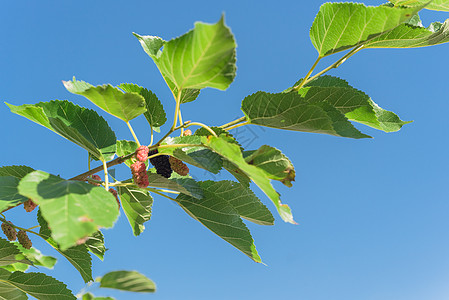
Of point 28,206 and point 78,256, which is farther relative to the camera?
point 78,256

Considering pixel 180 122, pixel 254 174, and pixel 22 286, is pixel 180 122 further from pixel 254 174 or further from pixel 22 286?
pixel 22 286

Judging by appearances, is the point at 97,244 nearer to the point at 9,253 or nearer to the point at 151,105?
the point at 9,253

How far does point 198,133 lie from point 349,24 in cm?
51

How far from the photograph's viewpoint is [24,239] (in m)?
1.45

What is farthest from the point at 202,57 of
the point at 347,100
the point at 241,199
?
the point at 241,199

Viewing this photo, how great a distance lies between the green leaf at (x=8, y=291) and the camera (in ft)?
4.74

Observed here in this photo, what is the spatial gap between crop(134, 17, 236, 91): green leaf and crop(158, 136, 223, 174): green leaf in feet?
0.58

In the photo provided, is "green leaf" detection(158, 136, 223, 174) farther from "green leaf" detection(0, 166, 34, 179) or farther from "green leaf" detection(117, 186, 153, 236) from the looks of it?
"green leaf" detection(0, 166, 34, 179)

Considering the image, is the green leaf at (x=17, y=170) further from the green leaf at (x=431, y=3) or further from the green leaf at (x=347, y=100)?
the green leaf at (x=431, y=3)

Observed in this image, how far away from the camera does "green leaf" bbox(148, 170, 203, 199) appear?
1.19m

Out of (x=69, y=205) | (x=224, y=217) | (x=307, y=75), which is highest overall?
(x=307, y=75)

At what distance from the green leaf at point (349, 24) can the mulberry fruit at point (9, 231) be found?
124cm

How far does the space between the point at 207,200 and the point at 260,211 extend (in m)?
0.18

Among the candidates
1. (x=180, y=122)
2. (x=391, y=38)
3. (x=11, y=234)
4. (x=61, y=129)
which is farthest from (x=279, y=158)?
(x=11, y=234)
